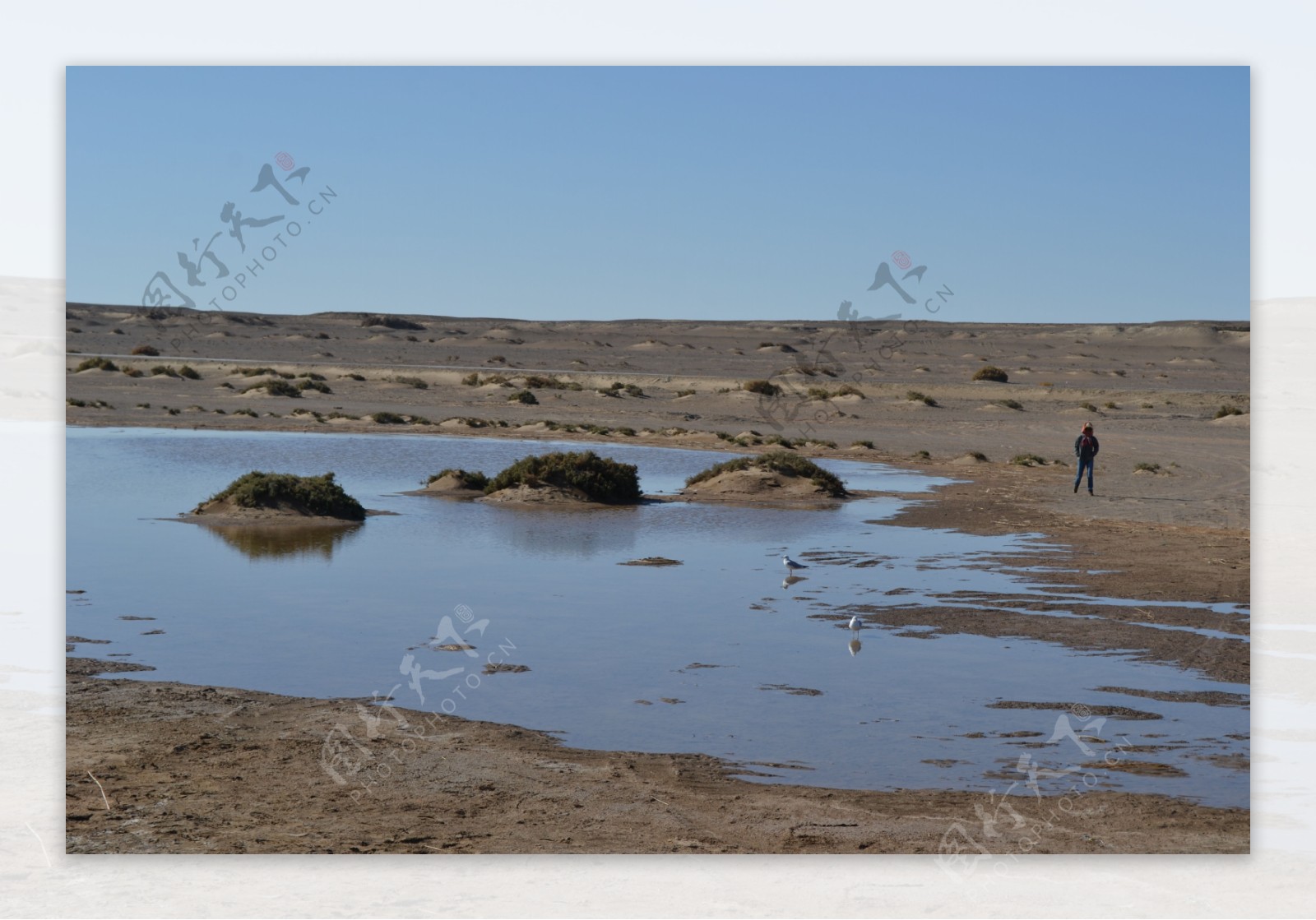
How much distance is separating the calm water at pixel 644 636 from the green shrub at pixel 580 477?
3.42 feet

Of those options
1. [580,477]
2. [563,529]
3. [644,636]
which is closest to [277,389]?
[580,477]

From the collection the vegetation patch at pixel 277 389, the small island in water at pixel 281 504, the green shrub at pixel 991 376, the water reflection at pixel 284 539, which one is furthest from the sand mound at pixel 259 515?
the green shrub at pixel 991 376

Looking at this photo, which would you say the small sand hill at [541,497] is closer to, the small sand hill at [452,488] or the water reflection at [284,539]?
the small sand hill at [452,488]

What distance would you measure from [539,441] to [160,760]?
1056 inches

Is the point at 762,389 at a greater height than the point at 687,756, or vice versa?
the point at 762,389

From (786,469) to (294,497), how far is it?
27.9 feet

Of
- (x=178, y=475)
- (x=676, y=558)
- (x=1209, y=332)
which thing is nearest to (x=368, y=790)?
(x=676, y=558)

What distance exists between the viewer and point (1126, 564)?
15.6m

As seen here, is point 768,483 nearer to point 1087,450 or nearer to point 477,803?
point 1087,450

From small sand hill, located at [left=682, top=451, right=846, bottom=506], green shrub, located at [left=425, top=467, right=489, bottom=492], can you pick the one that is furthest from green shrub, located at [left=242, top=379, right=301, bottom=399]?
small sand hill, located at [left=682, top=451, right=846, bottom=506]

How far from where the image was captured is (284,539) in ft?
57.5

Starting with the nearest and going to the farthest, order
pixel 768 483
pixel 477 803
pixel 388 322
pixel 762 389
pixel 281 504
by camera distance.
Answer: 1. pixel 477 803
2. pixel 281 504
3. pixel 768 483
4. pixel 762 389
5. pixel 388 322

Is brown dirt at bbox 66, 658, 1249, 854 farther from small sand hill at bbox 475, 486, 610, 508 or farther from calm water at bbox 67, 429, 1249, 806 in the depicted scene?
small sand hill at bbox 475, 486, 610, 508

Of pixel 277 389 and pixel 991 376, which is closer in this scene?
pixel 277 389
